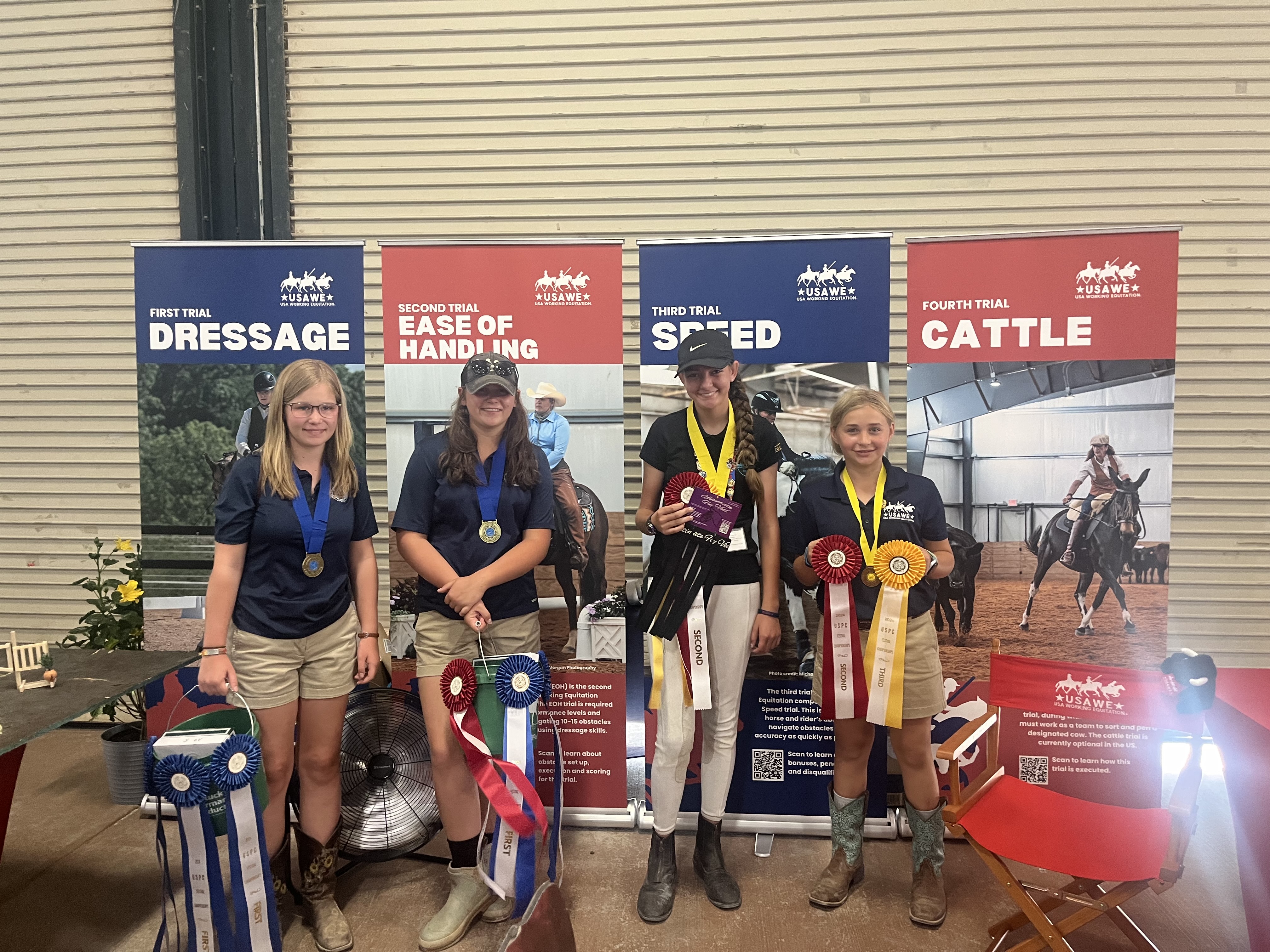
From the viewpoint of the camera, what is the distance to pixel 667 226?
4000mm

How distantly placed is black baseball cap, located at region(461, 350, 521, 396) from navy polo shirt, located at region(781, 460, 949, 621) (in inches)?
42.6

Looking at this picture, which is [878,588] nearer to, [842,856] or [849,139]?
[842,856]

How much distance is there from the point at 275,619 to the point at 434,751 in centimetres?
66

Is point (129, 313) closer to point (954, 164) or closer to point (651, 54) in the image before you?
point (651, 54)

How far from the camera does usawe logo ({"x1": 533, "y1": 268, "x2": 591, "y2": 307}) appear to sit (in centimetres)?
298

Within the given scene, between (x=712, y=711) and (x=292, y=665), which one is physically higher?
(x=292, y=665)

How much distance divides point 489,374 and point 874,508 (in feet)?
4.38

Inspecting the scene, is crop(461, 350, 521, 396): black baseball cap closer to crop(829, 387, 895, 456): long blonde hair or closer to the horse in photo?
crop(829, 387, 895, 456): long blonde hair

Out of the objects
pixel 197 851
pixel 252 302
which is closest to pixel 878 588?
pixel 197 851

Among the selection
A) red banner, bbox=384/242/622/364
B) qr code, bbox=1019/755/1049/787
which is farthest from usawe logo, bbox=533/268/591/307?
qr code, bbox=1019/755/1049/787

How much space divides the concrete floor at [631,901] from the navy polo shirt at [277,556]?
109cm

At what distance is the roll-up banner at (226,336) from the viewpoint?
10.0 ft

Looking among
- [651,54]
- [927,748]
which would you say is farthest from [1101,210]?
[927,748]

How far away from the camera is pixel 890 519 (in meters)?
2.54
